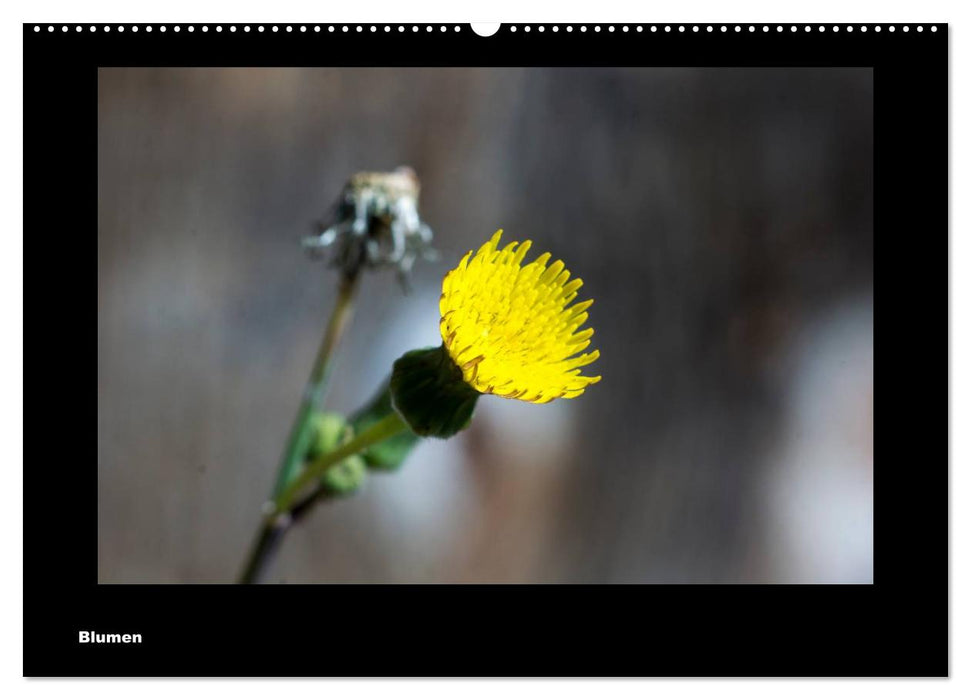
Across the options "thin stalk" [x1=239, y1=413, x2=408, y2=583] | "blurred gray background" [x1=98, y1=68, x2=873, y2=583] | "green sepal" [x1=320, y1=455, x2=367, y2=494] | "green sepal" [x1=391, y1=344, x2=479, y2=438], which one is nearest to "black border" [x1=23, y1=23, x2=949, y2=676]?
"thin stalk" [x1=239, y1=413, x2=408, y2=583]

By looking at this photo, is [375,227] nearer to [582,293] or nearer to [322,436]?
[322,436]

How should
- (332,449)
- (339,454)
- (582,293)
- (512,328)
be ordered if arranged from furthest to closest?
(582,293)
(332,449)
(339,454)
(512,328)

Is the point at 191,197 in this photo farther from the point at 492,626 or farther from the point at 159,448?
the point at 492,626

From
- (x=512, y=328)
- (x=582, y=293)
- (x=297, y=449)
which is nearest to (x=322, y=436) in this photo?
(x=297, y=449)

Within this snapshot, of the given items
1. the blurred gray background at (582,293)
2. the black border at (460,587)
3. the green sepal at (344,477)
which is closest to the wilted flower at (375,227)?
the black border at (460,587)

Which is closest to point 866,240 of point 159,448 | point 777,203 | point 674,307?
point 777,203

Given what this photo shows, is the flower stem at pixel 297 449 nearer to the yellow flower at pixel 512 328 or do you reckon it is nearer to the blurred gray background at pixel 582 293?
the yellow flower at pixel 512 328

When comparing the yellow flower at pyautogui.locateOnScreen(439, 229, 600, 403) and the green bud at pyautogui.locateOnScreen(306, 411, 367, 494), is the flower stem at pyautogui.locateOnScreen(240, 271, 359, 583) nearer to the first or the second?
the green bud at pyautogui.locateOnScreen(306, 411, 367, 494)
